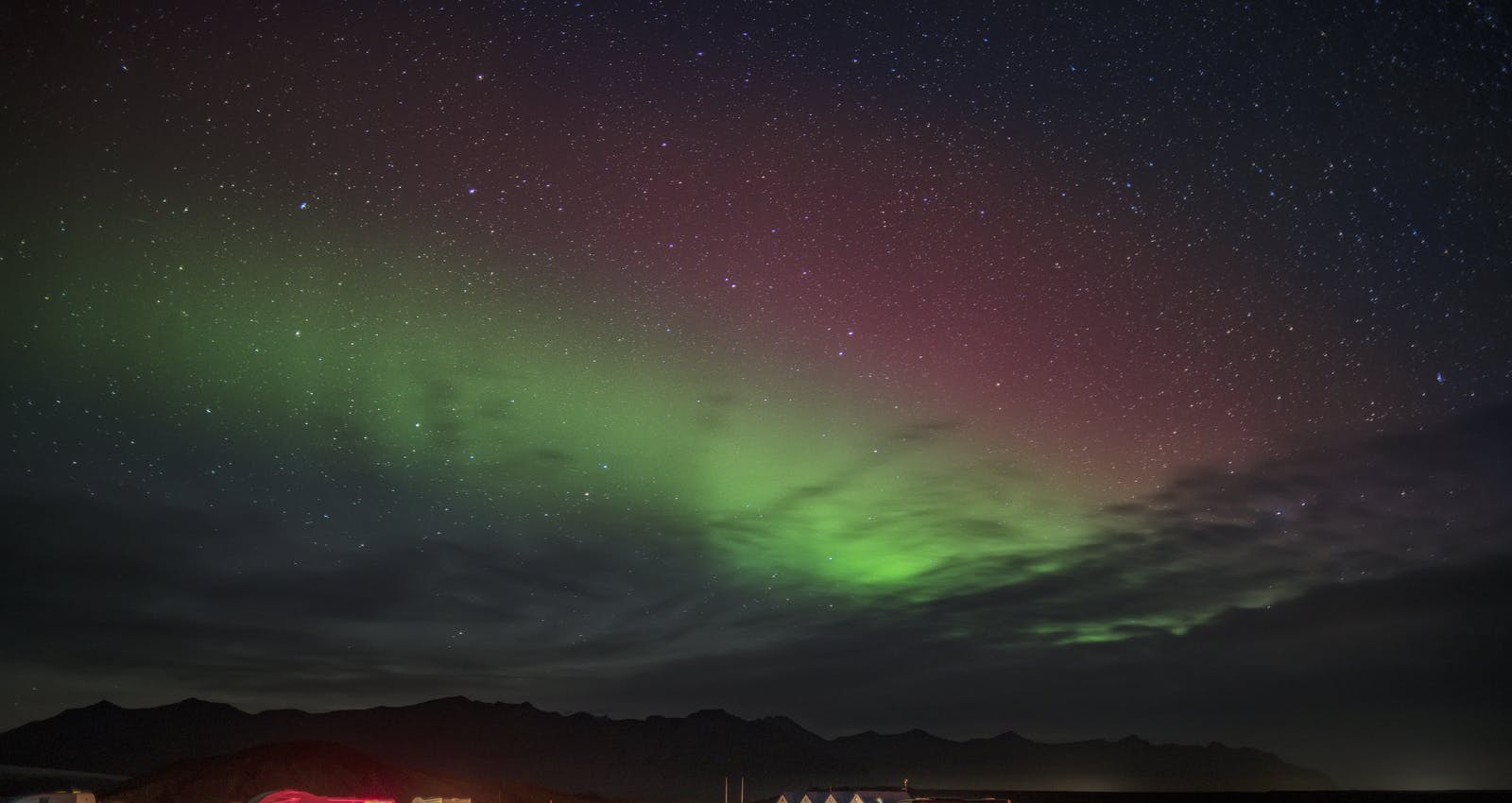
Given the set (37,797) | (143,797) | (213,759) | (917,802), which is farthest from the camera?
(213,759)

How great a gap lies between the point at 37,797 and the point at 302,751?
113 meters

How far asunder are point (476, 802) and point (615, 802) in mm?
47384

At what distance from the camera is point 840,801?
71812mm

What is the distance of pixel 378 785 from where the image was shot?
14600 cm

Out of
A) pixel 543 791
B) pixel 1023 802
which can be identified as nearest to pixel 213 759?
pixel 543 791

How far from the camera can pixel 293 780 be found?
13612cm

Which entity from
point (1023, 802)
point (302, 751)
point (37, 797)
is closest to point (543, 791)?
point (302, 751)

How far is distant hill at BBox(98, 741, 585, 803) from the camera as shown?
12631 centimetres

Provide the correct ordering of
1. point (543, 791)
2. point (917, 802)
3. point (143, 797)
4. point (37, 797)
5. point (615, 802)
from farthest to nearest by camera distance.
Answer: point (615, 802) < point (543, 791) < point (143, 797) < point (917, 802) < point (37, 797)

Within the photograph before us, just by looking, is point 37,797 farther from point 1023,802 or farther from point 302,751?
point 1023,802

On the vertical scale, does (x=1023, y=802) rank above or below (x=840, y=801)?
below

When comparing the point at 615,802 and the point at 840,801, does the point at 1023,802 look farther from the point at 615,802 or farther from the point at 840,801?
the point at 840,801

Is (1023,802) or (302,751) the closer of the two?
(302,751)

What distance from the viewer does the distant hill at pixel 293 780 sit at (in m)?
126
